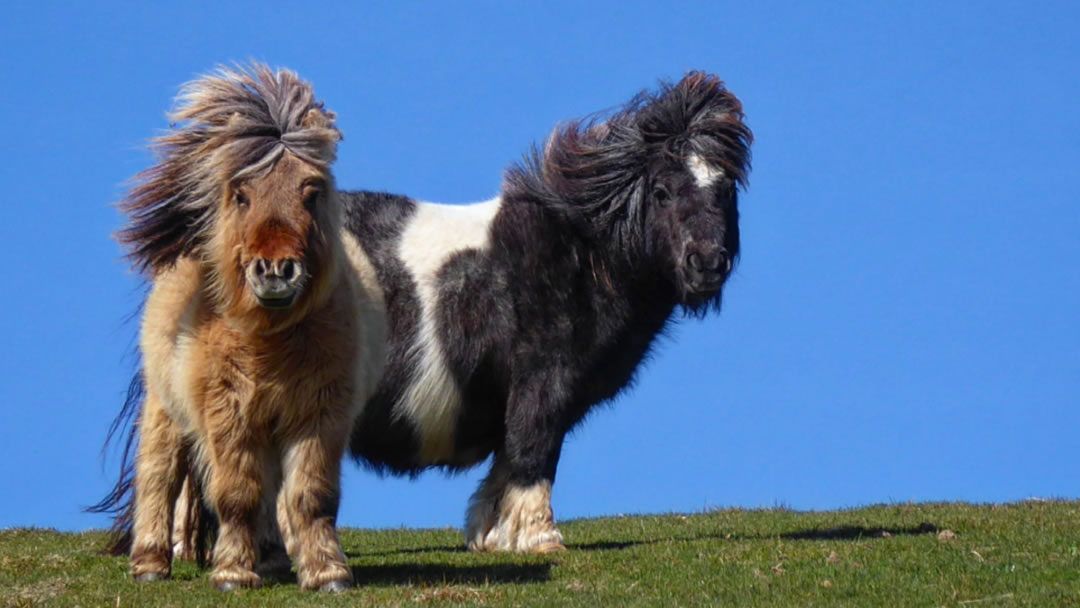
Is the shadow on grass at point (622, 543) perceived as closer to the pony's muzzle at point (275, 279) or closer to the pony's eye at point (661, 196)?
the pony's eye at point (661, 196)

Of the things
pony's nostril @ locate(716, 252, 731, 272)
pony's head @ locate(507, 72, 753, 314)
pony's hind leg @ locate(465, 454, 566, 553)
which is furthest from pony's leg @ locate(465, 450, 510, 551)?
pony's nostril @ locate(716, 252, 731, 272)

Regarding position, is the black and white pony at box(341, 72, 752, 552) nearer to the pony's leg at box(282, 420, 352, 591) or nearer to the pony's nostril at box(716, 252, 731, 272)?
the pony's nostril at box(716, 252, 731, 272)

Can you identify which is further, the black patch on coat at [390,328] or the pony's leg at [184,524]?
the black patch on coat at [390,328]

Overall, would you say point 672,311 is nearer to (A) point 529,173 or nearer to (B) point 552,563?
(A) point 529,173

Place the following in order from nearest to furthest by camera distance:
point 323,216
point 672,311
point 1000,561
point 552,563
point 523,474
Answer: point 323,216 < point 1000,561 < point 552,563 < point 523,474 < point 672,311

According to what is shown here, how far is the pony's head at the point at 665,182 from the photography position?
979 centimetres

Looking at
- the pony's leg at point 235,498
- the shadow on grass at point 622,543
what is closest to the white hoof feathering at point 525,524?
the shadow on grass at point 622,543

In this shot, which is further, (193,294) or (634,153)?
(634,153)

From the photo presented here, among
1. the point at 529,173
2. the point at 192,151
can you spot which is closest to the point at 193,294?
the point at 192,151

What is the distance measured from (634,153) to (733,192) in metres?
0.81

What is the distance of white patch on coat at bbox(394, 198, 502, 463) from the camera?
10141mm

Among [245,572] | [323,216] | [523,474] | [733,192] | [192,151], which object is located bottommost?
[245,572]

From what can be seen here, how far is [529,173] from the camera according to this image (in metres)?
10.7

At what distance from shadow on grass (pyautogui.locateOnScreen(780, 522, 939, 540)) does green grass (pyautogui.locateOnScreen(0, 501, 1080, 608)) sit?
0.06 ft
